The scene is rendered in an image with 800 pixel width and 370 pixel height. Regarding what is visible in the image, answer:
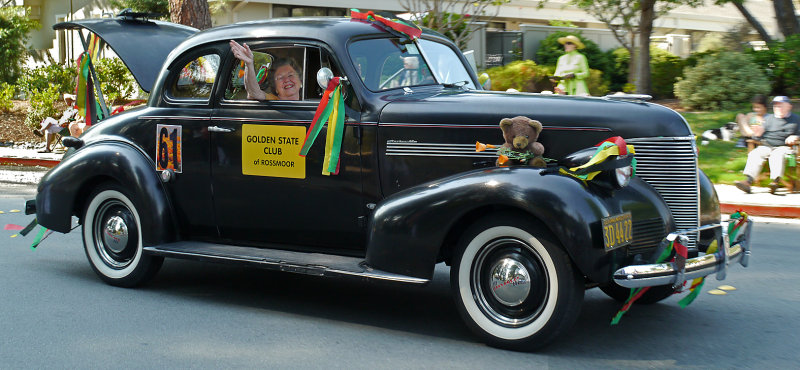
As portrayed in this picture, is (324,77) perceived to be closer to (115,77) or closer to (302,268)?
(302,268)

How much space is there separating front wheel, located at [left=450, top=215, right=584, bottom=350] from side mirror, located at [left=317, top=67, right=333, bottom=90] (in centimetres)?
136

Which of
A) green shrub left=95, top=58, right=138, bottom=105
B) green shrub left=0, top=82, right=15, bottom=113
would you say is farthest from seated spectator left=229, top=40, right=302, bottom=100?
green shrub left=0, top=82, right=15, bottom=113

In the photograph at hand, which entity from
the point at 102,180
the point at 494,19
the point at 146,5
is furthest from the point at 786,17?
the point at 102,180

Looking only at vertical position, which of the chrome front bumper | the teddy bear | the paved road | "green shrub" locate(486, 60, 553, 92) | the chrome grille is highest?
"green shrub" locate(486, 60, 553, 92)

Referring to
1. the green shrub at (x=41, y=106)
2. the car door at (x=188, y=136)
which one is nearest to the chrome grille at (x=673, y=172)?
the car door at (x=188, y=136)

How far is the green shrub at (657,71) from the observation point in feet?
63.9

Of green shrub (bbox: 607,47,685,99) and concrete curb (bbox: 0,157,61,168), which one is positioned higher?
green shrub (bbox: 607,47,685,99)

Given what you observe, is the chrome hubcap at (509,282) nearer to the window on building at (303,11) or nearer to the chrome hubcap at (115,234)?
the chrome hubcap at (115,234)

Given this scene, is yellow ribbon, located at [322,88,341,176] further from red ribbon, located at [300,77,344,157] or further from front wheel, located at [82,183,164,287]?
front wheel, located at [82,183,164,287]

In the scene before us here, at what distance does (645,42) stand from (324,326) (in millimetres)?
14909

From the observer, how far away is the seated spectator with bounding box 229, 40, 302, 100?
5812 millimetres

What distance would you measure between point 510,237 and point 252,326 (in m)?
1.76

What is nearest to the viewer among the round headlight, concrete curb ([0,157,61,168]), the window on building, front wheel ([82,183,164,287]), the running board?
the round headlight

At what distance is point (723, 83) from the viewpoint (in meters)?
16.3
